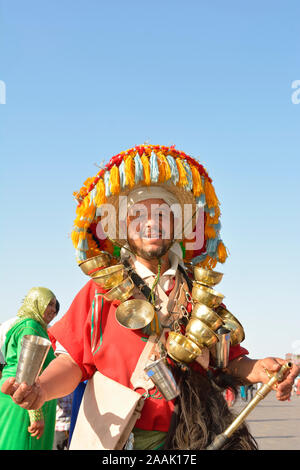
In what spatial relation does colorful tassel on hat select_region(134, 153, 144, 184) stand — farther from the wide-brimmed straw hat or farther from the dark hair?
the dark hair

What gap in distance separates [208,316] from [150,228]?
0.65 meters

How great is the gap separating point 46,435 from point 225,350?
2663 millimetres

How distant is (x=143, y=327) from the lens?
287cm

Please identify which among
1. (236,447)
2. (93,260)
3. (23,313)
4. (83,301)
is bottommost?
(236,447)

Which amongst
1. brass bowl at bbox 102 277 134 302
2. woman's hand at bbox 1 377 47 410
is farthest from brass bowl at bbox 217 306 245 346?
woman's hand at bbox 1 377 47 410

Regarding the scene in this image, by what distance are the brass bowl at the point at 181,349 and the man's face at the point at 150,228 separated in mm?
542

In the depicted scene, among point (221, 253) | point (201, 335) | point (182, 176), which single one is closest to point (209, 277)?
point (221, 253)

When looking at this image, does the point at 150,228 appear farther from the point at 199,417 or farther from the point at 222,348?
the point at 199,417

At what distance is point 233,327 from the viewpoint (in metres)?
3.12

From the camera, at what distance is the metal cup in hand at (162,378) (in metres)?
2.65

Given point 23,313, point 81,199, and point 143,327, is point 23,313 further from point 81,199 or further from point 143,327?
point 143,327

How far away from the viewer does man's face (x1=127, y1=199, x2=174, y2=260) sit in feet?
10.3

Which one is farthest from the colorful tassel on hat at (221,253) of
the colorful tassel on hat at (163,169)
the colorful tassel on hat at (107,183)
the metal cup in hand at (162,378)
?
the metal cup in hand at (162,378)
